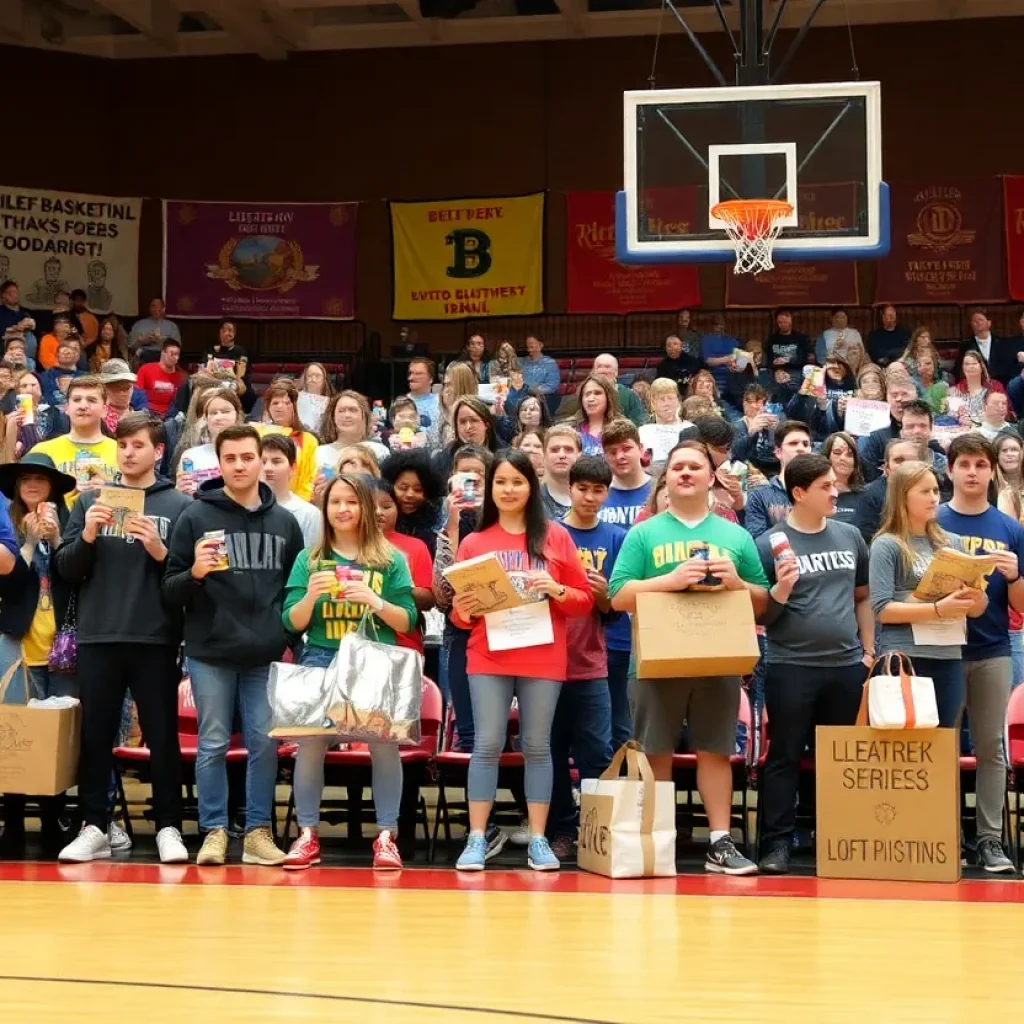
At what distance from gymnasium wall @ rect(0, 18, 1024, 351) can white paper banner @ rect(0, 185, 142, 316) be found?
715 millimetres

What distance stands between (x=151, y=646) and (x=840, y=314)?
12172 millimetres

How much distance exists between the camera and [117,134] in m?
21.5

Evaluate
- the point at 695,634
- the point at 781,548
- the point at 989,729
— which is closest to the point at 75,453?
the point at 695,634

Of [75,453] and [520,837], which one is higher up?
[75,453]

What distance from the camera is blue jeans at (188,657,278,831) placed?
631cm

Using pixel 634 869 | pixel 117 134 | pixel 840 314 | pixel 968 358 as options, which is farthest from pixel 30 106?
pixel 634 869

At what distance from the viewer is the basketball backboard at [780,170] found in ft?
30.7

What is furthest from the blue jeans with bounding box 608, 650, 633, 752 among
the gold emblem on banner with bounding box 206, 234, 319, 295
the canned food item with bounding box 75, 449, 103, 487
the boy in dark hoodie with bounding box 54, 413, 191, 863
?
the gold emblem on banner with bounding box 206, 234, 319, 295

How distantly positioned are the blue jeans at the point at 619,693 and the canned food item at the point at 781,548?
848mm

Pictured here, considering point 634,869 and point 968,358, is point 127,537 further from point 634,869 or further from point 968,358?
point 968,358

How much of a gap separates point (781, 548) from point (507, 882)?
65.9 inches

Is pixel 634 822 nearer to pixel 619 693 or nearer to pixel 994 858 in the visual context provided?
pixel 619 693

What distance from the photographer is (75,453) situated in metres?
7.22

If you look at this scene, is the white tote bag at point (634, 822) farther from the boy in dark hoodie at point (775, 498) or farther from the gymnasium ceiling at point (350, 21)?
the gymnasium ceiling at point (350, 21)
